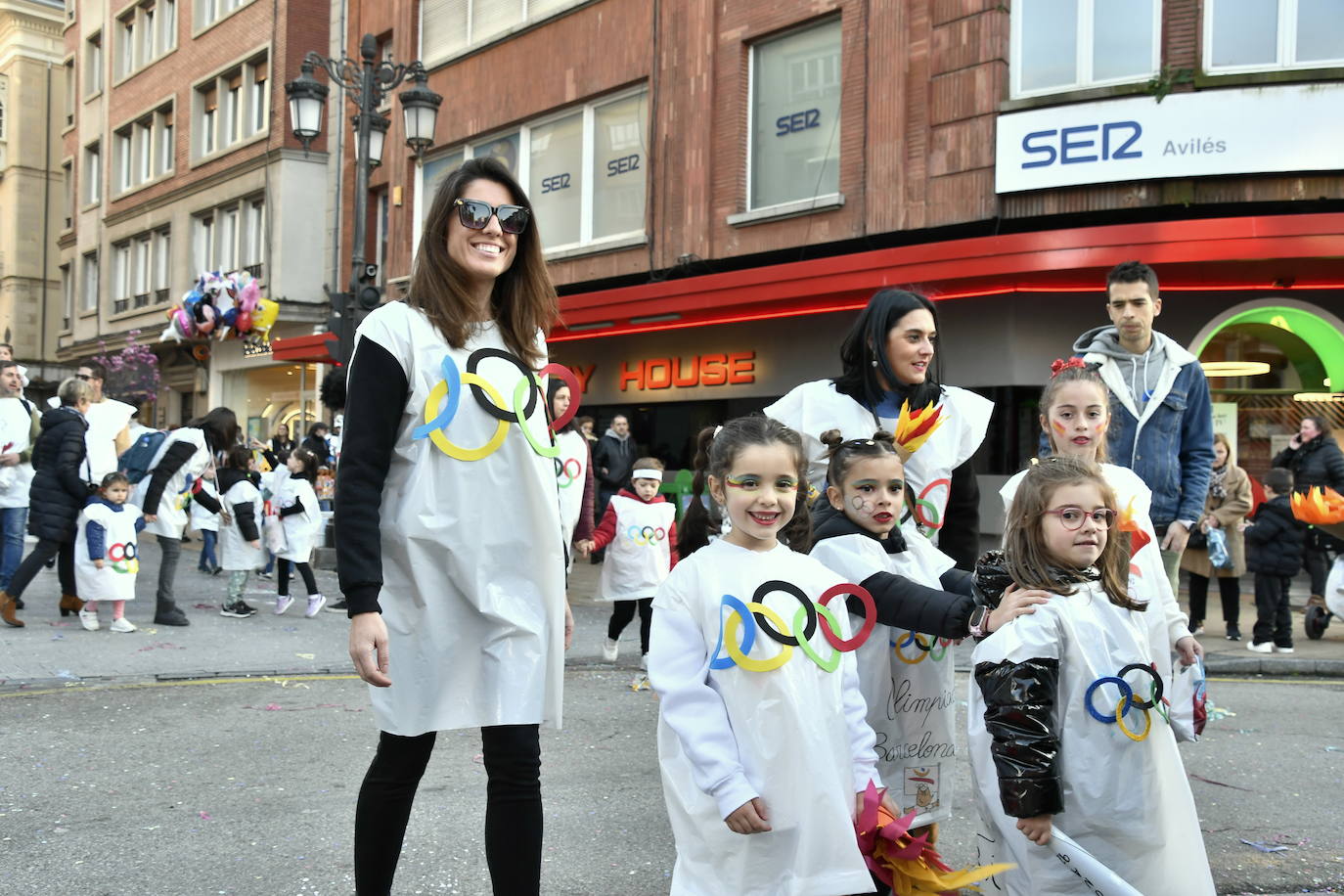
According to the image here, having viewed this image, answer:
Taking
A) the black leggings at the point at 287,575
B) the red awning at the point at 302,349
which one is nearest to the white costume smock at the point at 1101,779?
the black leggings at the point at 287,575

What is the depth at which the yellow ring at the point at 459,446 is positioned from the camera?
2.93 meters

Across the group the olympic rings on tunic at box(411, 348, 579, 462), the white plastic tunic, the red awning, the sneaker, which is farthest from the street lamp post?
the olympic rings on tunic at box(411, 348, 579, 462)

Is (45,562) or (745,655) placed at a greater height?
(745,655)

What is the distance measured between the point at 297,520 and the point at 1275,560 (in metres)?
7.92

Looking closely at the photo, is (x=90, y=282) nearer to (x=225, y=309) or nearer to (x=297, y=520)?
(x=225, y=309)

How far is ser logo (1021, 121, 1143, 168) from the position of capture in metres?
12.6

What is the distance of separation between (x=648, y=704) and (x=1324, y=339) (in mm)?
9580

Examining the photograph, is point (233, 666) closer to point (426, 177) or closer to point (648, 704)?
point (648, 704)

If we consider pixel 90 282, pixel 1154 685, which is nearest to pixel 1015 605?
pixel 1154 685

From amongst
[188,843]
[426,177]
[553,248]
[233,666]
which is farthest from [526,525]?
[426,177]

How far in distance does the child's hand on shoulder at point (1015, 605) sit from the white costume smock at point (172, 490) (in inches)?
323

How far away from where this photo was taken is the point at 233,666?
7.77 metres

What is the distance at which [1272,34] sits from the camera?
12.5m

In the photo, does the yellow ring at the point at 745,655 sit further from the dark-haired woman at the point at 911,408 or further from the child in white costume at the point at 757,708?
the dark-haired woman at the point at 911,408
